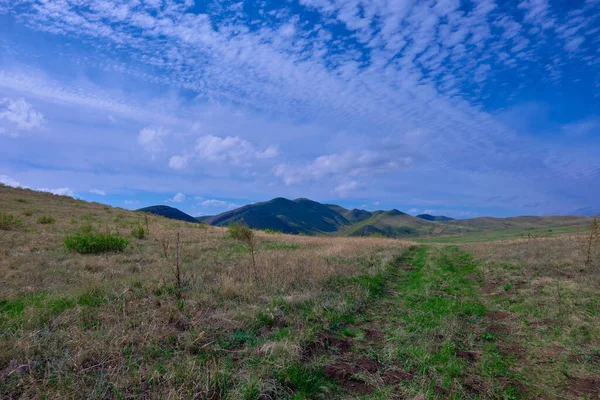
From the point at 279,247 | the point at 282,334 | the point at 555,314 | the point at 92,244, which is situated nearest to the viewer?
the point at 282,334

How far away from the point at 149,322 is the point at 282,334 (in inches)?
106

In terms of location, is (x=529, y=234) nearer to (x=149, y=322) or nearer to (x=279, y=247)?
(x=279, y=247)

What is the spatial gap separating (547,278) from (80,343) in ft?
46.8

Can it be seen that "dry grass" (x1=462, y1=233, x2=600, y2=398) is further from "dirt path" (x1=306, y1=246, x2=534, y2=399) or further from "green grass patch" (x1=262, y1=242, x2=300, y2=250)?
"green grass patch" (x1=262, y1=242, x2=300, y2=250)

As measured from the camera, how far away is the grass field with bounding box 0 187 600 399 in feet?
14.2

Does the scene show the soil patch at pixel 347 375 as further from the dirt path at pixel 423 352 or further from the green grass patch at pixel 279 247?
the green grass patch at pixel 279 247

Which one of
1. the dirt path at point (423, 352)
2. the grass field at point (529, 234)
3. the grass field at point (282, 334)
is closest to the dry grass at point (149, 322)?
the grass field at point (282, 334)

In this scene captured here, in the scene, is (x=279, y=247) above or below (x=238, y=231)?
below

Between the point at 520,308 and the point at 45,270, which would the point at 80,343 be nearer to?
the point at 45,270

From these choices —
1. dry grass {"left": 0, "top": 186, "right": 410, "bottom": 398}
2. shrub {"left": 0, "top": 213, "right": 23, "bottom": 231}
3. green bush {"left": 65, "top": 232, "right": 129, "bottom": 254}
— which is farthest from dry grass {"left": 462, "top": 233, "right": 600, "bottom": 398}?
shrub {"left": 0, "top": 213, "right": 23, "bottom": 231}

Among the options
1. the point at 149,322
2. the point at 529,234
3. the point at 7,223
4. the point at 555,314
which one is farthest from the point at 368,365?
the point at 529,234

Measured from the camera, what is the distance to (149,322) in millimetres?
5965

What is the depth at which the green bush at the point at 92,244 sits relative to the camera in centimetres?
1330

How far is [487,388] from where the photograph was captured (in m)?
4.63
